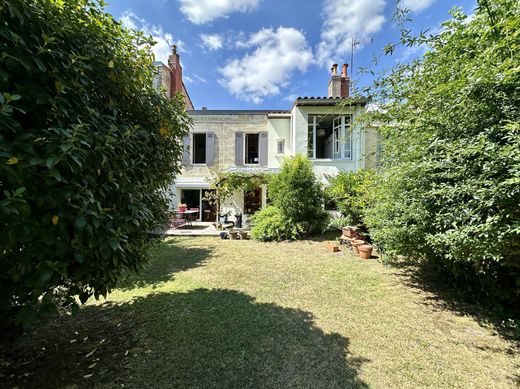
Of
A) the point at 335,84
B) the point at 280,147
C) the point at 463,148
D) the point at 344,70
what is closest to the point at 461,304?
the point at 463,148

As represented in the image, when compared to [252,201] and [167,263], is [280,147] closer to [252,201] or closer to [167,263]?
[252,201]

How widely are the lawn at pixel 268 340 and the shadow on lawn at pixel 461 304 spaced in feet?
0.17

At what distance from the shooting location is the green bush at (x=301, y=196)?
1073 centimetres

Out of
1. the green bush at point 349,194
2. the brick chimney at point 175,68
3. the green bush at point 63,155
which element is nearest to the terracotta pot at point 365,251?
the green bush at point 349,194

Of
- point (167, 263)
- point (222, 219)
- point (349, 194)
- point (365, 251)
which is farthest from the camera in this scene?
point (222, 219)

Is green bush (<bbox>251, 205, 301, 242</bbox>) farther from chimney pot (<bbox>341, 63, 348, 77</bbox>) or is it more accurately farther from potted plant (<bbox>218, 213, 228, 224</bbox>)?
chimney pot (<bbox>341, 63, 348, 77</bbox>)

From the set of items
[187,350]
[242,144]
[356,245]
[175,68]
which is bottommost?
[187,350]

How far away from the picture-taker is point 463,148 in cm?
321

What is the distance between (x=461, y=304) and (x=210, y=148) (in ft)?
47.0

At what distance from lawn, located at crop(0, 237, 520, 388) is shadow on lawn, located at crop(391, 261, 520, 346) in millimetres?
51

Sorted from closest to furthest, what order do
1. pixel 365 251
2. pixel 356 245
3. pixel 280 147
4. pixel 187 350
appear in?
pixel 187 350 → pixel 365 251 → pixel 356 245 → pixel 280 147

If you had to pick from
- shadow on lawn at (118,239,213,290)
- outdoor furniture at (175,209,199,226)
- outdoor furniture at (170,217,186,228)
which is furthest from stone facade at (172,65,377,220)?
shadow on lawn at (118,239,213,290)

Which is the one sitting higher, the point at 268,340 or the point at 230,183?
the point at 230,183

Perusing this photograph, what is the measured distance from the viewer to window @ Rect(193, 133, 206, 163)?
52.9ft
